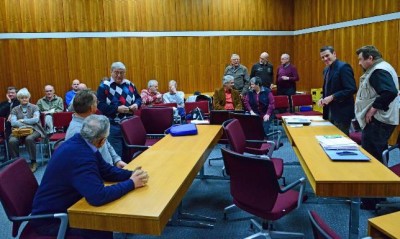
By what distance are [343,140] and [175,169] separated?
5.27 ft

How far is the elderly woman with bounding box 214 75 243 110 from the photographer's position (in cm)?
609

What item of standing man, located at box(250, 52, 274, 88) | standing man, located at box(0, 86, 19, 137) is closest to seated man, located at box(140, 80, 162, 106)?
standing man, located at box(0, 86, 19, 137)

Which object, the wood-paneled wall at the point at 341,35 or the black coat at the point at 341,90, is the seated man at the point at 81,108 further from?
the wood-paneled wall at the point at 341,35

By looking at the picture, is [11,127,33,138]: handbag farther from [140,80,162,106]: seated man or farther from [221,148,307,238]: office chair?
[221,148,307,238]: office chair

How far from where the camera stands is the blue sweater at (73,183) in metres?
2.01

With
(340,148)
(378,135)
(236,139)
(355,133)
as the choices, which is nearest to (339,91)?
(378,135)

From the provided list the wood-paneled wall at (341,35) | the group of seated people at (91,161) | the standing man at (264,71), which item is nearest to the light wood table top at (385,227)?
the group of seated people at (91,161)

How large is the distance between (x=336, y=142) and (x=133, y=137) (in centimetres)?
224

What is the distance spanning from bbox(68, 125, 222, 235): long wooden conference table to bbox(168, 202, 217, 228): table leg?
80cm

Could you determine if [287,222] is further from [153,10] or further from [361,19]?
[153,10]

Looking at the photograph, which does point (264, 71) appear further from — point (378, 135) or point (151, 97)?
point (378, 135)

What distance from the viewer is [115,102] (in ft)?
14.2

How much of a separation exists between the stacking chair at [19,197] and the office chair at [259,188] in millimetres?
1209

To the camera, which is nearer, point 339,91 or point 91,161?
point 91,161
